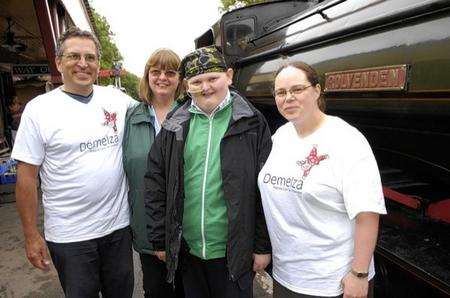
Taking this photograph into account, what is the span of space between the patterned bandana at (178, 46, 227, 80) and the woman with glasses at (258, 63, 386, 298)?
0.35 metres

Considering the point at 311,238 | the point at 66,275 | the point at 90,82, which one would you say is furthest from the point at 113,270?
the point at 311,238

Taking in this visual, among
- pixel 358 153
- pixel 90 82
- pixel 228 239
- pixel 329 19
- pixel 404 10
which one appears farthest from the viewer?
pixel 329 19

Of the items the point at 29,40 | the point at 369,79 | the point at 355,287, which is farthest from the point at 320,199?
the point at 29,40

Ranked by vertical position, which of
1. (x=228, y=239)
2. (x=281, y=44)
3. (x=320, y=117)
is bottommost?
(x=228, y=239)

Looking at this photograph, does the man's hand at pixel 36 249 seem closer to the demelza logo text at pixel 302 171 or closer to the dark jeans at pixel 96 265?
the dark jeans at pixel 96 265

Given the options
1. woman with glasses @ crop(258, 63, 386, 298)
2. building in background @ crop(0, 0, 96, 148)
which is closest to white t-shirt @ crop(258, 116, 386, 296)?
woman with glasses @ crop(258, 63, 386, 298)

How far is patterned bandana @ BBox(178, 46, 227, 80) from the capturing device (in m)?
2.09

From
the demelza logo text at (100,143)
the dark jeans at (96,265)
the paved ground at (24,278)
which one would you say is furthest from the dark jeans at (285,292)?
the paved ground at (24,278)

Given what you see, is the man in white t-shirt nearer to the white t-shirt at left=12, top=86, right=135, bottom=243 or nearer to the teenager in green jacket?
the white t-shirt at left=12, top=86, right=135, bottom=243

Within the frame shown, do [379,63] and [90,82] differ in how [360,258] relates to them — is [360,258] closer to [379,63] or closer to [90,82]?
[379,63]

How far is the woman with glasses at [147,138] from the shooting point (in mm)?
2412

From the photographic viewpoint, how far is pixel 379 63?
2404 mm

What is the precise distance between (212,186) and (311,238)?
549 millimetres

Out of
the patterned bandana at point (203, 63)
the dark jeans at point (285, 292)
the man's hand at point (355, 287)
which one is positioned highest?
the patterned bandana at point (203, 63)
